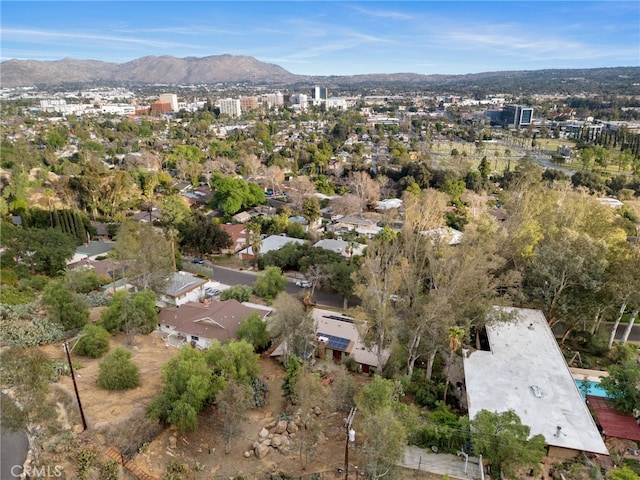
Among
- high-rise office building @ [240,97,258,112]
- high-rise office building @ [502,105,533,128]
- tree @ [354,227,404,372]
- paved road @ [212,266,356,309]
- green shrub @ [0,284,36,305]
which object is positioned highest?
high-rise office building @ [240,97,258,112]

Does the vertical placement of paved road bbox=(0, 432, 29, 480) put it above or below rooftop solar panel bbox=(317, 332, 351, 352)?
above

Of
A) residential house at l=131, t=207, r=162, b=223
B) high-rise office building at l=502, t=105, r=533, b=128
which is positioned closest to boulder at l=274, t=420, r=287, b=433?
residential house at l=131, t=207, r=162, b=223

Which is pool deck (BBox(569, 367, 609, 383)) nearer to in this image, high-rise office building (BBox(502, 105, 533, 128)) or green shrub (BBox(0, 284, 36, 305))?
green shrub (BBox(0, 284, 36, 305))

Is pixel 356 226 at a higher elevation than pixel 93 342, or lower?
lower

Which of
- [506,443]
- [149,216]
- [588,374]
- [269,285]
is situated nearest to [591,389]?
[588,374]

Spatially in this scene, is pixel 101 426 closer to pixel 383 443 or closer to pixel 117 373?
pixel 117 373

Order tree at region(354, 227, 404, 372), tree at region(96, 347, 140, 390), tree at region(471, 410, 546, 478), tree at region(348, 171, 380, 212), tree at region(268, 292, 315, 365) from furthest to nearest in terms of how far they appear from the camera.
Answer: tree at region(348, 171, 380, 212), tree at region(268, 292, 315, 365), tree at region(354, 227, 404, 372), tree at region(96, 347, 140, 390), tree at region(471, 410, 546, 478)

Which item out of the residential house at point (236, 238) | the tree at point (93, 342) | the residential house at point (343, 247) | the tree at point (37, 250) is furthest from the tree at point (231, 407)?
the residential house at point (236, 238)
